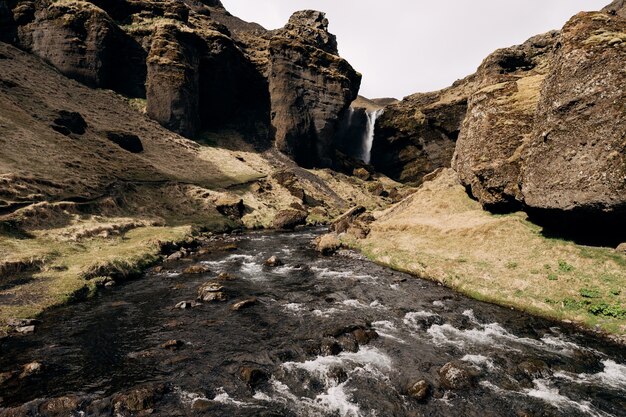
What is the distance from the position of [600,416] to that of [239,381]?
13755 mm

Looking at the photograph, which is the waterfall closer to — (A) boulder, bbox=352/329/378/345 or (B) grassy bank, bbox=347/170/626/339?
(B) grassy bank, bbox=347/170/626/339

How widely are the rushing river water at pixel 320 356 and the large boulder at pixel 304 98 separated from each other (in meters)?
82.7

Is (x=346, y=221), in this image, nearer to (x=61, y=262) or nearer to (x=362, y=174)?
(x=61, y=262)

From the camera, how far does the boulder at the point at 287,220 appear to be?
62.2 metres

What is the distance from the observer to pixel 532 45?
2020 inches

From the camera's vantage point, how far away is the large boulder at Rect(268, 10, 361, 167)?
10394cm

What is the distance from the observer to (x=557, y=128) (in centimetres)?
2478

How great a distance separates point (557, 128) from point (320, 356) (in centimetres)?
2340

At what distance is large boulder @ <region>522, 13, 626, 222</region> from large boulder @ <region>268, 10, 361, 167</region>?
8103 centimetres

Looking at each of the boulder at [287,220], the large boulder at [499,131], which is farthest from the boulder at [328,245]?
the boulder at [287,220]

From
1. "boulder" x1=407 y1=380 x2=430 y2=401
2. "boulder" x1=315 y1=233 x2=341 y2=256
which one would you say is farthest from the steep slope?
"boulder" x1=407 y1=380 x2=430 y2=401

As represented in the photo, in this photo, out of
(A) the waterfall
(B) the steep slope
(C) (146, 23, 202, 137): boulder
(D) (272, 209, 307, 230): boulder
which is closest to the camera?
(B) the steep slope

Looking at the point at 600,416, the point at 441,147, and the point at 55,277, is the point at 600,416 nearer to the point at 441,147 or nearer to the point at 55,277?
the point at 55,277

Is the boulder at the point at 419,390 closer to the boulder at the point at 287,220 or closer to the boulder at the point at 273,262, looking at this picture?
the boulder at the point at 273,262
